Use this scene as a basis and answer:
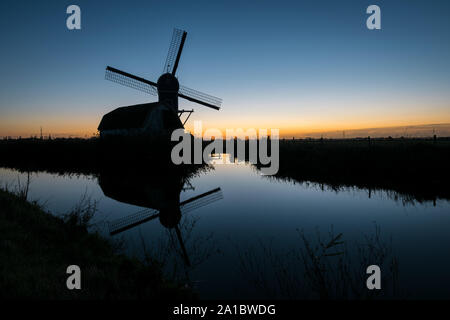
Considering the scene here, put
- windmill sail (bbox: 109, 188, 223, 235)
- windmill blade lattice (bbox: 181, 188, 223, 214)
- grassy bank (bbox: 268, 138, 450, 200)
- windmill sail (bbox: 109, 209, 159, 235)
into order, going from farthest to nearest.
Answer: grassy bank (bbox: 268, 138, 450, 200)
windmill blade lattice (bbox: 181, 188, 223, 214)
windmill sail (bbox: 109, 188, 223, 235)
windmill sail (bbox: 109, 209, 159, 235)

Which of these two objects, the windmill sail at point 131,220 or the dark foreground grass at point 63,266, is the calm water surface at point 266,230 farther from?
the dark foreground grass at point 63,266

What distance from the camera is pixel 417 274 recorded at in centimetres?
459

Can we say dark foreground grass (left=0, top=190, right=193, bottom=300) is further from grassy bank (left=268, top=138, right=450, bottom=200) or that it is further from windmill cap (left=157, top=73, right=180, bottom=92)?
windmill cap (left=157, top=73, right=180, bottom=92)

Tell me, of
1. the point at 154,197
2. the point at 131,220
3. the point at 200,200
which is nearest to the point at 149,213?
the point at 131,220

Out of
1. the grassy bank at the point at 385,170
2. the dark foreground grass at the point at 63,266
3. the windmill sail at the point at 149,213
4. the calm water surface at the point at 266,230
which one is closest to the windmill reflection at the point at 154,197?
the windmill sail at the point at 149,213

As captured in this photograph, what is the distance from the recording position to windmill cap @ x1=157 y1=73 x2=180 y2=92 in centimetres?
2733

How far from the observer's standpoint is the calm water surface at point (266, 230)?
15.1 ft

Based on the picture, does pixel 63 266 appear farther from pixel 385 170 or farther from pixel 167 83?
pixel 167 83

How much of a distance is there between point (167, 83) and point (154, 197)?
19.3 meters

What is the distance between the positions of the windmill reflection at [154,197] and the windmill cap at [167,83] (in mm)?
13432

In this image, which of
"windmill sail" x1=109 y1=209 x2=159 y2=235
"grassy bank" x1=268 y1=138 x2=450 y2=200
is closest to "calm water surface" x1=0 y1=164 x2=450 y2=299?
"windmill sail" x1=109 y1=209 x2=159 y2=235

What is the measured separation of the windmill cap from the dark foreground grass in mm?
23051

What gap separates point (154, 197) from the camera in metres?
11.1
